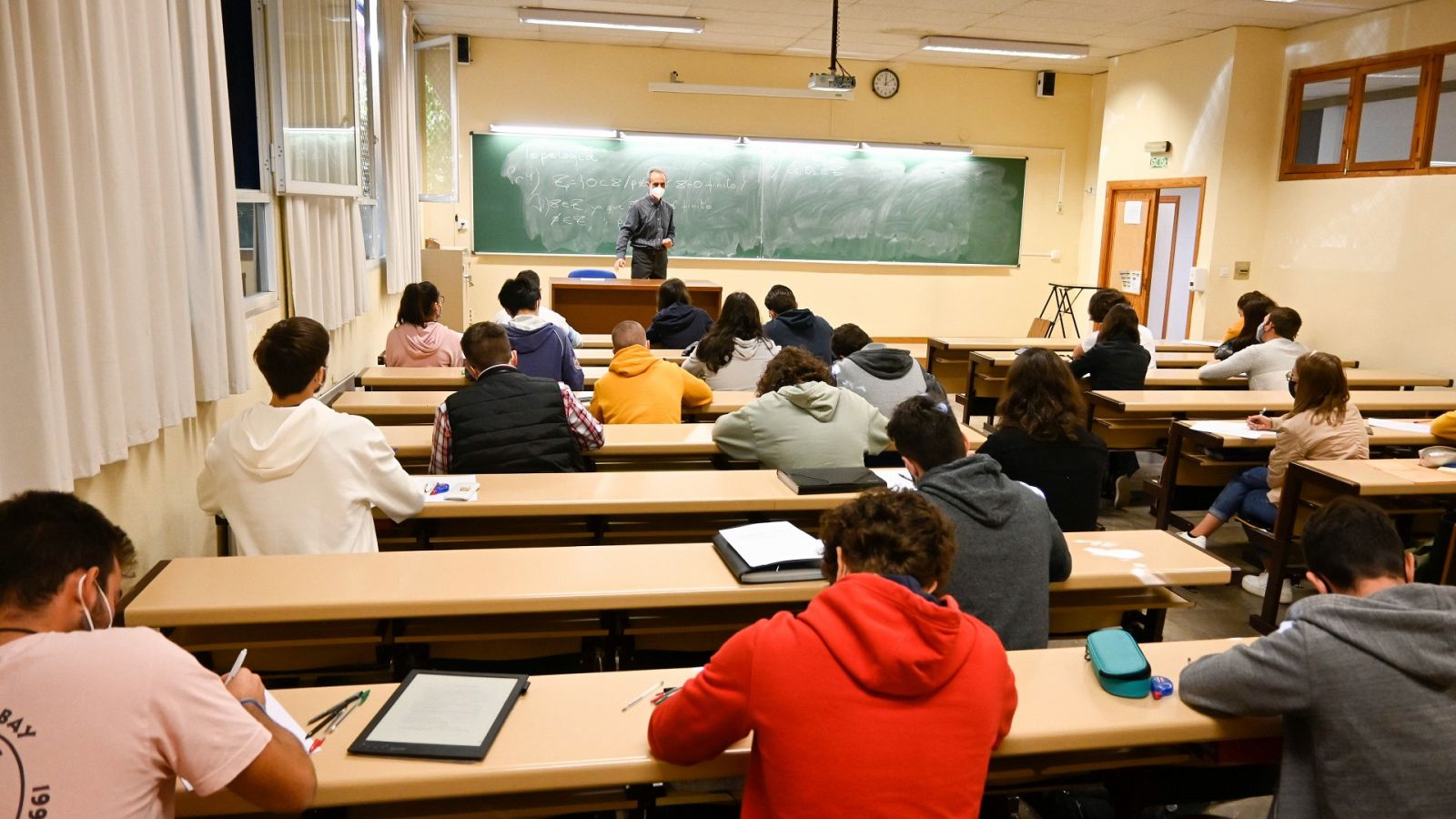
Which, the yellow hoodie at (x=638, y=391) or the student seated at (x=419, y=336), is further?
the student seated at (x=419, y=336)

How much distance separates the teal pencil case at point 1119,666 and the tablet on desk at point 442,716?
1.15 m

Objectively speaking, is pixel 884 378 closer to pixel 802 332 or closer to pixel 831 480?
pixel 831 480

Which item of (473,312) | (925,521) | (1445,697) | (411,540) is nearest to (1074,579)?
(1445,697)

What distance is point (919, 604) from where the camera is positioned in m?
A: 1.36

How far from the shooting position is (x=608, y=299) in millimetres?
8727

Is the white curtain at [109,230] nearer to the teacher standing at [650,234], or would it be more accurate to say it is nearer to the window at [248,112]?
the window at [248,112]

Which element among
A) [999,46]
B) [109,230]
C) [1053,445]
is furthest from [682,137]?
[109,230]

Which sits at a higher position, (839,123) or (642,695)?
(839,123)

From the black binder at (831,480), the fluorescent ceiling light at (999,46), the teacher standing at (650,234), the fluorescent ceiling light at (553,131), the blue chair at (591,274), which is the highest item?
the fluorescent ceiling light at (999,46)

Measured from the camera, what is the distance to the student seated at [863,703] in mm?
1346

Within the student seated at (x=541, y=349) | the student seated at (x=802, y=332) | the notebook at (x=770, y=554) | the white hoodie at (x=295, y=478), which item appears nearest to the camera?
the notebook at (x=770, y=554)

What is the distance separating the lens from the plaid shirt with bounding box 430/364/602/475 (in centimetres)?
321

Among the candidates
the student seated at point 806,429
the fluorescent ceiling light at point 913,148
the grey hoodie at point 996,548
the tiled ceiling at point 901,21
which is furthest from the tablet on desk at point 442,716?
the fluorescent ceiling light at point 913,148

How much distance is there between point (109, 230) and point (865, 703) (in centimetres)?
244
